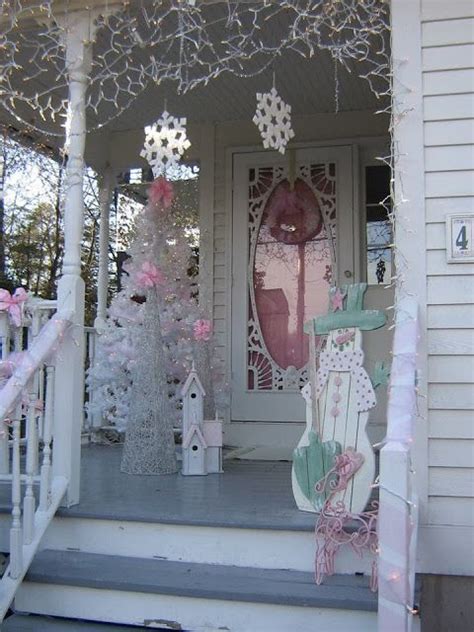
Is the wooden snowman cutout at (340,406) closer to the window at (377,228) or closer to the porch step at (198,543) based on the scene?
the porch step at (198,543)

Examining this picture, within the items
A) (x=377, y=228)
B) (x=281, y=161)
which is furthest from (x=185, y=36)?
(x=377, y=228)

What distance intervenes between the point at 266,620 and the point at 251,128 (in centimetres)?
365

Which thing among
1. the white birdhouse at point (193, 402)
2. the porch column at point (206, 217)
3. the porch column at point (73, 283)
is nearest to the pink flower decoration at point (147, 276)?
the white birdhouse at point (193, 402)

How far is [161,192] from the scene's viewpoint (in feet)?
13.2

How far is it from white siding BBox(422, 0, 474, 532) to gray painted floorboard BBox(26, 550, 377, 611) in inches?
18.8

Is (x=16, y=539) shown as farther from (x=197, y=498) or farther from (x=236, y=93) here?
(x=236, y=93)

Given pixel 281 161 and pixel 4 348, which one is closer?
pixel 4 348

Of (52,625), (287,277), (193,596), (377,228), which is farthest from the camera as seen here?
(287,277)

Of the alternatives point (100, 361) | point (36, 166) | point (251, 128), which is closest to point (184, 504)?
point (100, 361)

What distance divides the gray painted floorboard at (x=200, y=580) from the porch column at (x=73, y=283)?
1.01 ft

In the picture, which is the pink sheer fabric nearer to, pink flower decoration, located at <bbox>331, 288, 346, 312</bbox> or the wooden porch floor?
the wooden porch floor

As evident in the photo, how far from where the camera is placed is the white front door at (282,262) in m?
4.70

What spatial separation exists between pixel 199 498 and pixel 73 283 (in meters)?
1.15

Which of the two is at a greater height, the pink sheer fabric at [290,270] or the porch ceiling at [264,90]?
the porch ceiling at [264,90]
